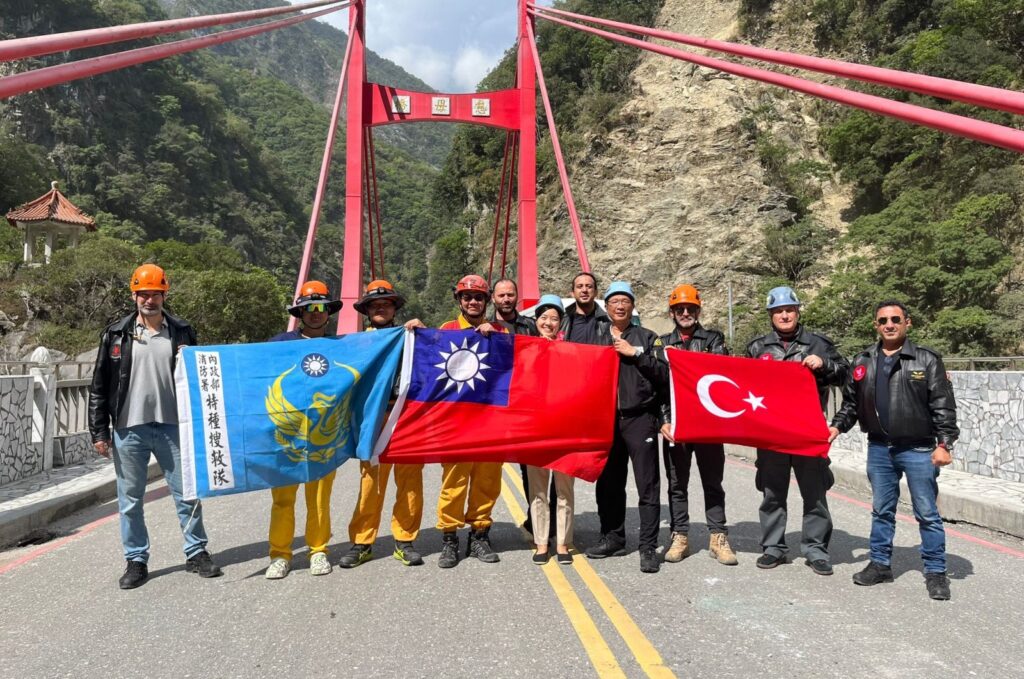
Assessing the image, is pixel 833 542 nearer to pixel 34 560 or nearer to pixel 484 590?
pixel 484 590

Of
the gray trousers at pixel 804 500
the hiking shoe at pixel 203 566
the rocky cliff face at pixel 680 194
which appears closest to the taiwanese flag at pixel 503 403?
the gray trousers at pixel 804 500

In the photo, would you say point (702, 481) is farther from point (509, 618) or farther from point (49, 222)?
point (49, 222)

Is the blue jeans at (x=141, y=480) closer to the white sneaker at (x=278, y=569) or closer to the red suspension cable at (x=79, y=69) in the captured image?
the white sneaker at (x=278, y=569)

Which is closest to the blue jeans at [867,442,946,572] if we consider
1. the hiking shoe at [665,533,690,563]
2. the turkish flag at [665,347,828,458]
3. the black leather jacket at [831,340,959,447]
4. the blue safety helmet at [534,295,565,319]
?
the black leather jacket at [831,340,959,447]

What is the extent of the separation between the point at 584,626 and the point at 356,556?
1.97 metres

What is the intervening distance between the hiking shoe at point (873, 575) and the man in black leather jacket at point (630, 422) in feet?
4.18

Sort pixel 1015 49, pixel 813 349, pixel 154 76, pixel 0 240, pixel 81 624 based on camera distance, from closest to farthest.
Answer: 1. pixel 81 624
2. pixel 813 349
3. pixel 1015 49
4. pixel 0 240
5. pixel 154 76

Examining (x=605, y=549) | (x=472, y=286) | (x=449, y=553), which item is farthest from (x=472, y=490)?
(x=472, y=286)

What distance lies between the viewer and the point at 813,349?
547 centimetres

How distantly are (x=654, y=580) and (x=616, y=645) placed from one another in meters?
1.26

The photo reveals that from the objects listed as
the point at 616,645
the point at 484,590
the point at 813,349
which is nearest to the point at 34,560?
the point at 484,590

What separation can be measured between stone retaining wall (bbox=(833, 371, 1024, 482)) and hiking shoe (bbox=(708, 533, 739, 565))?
4.75 meters

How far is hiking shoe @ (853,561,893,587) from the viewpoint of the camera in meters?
4.66

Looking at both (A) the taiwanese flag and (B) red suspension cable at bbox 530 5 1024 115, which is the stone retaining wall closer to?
(B) red suspension cable at bbox 530 5 1024 115
